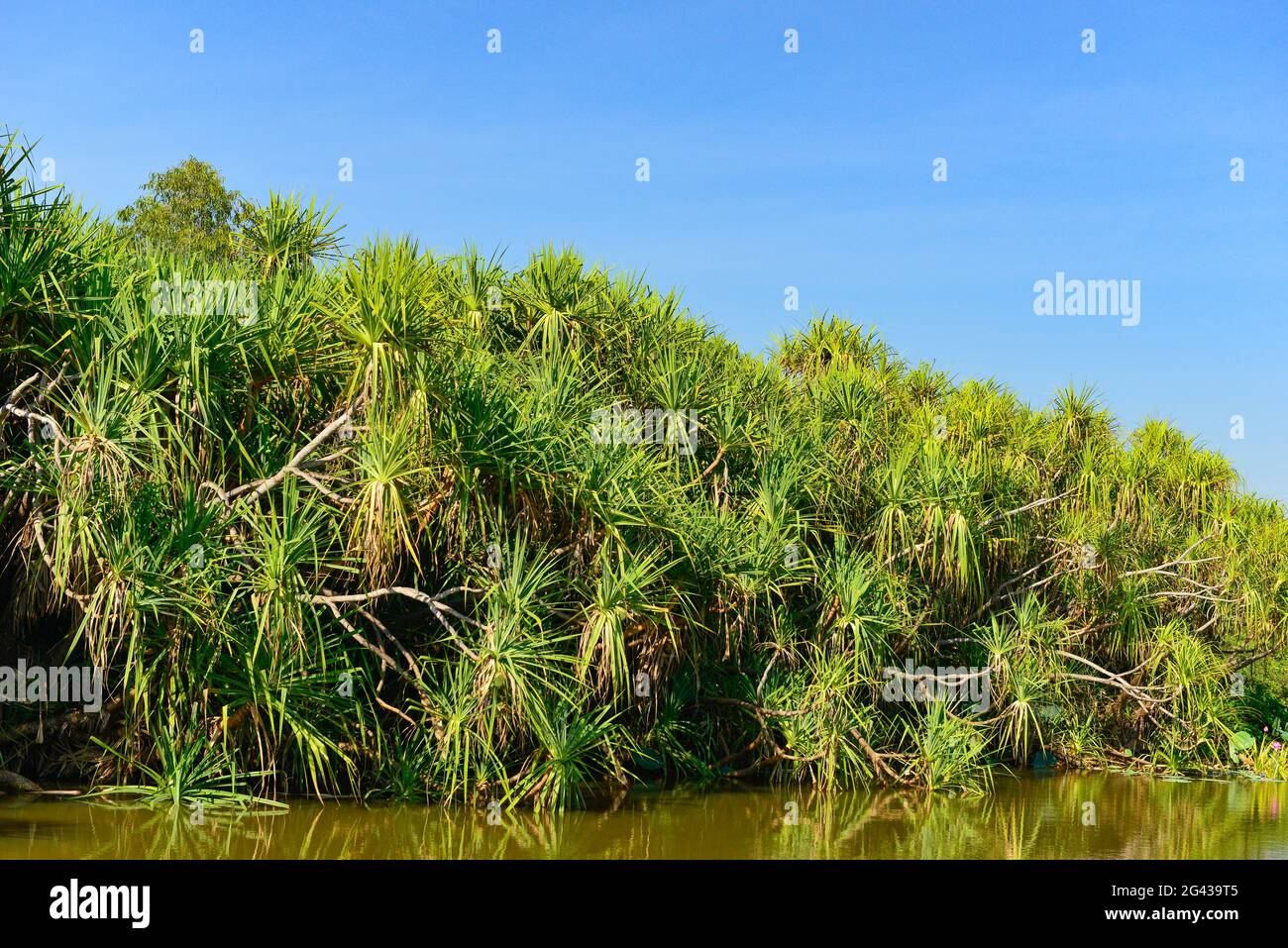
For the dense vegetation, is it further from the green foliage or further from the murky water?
the green foliage

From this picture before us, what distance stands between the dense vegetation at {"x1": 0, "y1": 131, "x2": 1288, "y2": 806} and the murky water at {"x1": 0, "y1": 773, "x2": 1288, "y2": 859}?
387 millimetres

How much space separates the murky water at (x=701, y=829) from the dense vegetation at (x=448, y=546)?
0.39 meters

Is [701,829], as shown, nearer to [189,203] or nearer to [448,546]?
[448,546]

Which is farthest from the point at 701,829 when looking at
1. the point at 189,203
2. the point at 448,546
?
the point at 189,203

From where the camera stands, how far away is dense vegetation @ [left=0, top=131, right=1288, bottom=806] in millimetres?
8297

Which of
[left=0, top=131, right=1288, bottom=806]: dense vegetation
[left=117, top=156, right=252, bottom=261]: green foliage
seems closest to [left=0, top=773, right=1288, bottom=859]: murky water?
[left=0, top=131, right=1288, bottom=806]: dense vegetation

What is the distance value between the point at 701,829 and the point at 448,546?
283 centimetres

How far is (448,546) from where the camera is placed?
9414 millimetres

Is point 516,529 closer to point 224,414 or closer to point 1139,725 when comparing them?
point 224,414

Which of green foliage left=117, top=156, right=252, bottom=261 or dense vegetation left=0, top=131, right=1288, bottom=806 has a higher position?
green foliage left=117, top=156, right=252, bottom=261

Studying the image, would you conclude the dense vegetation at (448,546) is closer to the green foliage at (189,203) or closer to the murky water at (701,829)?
the murky water at (701,829)

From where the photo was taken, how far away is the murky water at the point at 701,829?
7414mm
